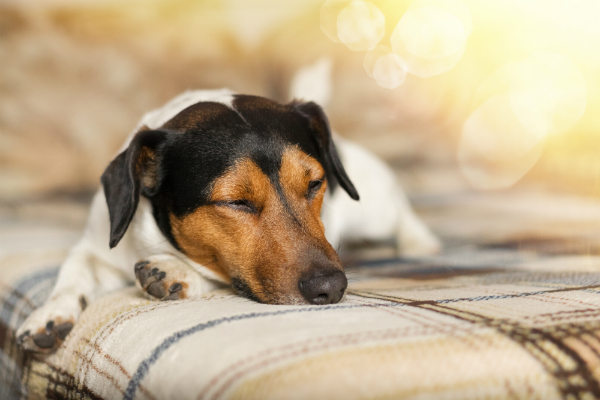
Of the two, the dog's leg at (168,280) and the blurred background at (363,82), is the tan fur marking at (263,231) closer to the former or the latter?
the dog's leg at (168,280)

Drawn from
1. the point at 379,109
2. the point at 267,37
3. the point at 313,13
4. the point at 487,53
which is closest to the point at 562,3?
the point at 487,53

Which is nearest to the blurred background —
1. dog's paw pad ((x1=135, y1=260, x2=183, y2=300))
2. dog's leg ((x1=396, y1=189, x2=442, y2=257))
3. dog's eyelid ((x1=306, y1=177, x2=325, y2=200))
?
dog's leg ((x1=396, y1=189, x2=442, y2=257))

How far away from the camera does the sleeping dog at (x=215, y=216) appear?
1.30m

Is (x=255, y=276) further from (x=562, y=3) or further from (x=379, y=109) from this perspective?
(x=562, y=3)

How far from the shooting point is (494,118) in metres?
3.68

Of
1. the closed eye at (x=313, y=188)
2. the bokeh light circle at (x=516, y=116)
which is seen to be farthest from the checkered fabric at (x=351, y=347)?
the bokeh light circle at (x=516, y=116)

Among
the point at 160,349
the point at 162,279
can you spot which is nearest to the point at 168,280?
the point at 162,279

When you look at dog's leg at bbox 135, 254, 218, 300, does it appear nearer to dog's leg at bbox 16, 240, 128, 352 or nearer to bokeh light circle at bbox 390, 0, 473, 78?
dog's leg at bbox 16, 240, 128, 352

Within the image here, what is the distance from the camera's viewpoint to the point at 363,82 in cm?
362

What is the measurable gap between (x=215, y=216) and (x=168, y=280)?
221 millimetres

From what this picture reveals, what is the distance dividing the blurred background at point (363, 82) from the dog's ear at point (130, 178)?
1685mm

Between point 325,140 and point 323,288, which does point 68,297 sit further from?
point 325,140

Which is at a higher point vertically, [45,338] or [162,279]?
[162,279]

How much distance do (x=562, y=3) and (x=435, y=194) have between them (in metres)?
1.65
